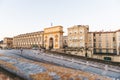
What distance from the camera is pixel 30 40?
85.1m

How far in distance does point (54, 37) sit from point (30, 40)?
3566 centimetres

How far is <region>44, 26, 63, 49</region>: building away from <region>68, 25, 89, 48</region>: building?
43.1ft

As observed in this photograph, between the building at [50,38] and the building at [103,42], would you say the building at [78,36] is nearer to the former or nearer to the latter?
the building at [103,42]

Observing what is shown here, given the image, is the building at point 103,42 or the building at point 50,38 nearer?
the building at point 50,38

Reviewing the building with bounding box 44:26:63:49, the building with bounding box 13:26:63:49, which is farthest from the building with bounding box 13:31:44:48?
the building with bounding box 44:26:63:49

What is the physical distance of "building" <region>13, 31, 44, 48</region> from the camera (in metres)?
74.4

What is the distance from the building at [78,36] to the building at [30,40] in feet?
50.4

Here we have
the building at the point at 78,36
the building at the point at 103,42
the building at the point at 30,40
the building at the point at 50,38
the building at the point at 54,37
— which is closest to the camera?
the building at the point at 54,37

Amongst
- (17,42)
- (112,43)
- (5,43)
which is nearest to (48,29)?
(112,43)

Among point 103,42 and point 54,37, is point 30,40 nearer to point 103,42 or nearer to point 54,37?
point 54,37

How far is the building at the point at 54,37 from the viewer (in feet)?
168

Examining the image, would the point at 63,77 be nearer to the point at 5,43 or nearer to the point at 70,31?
the point at 70,31

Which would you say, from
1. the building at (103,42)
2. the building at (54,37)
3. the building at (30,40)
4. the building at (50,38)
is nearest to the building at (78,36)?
the building at (103,42)

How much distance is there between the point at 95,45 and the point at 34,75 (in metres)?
65.6
